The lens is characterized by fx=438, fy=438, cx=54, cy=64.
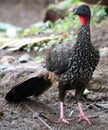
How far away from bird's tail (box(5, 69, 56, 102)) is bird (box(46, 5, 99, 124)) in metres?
0.18

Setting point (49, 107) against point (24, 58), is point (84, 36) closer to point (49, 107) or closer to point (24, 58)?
point (49, 107)

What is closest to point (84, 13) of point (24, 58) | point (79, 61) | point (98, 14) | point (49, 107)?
point (79, 61)

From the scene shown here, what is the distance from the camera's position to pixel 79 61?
4.78 meters

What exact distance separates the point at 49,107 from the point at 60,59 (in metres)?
0.71

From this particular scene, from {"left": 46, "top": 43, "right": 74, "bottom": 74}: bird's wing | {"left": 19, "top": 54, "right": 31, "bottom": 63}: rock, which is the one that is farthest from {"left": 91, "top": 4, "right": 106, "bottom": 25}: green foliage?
{"left": 46, "top": 43, "right": 74, "bottom": 74}: bird's wing

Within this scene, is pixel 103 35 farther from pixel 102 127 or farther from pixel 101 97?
pixel 102 127

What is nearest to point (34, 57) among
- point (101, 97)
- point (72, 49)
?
point (101, 97)

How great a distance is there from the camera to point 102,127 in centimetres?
466

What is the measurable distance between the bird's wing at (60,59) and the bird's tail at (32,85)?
4.0 inches

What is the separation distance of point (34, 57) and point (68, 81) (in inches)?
115

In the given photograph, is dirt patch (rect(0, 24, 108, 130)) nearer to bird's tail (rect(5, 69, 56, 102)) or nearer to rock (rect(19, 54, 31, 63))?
bird's tail (rect(5, 69, 56, 102))

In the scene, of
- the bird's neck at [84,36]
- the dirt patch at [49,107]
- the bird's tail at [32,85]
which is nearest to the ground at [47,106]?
the dirt patch at [49,107]

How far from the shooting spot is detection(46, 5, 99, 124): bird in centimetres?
480

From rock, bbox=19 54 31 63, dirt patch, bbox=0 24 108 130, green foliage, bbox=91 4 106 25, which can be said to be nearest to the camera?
dirt patch, bbox=0 24 108 130
